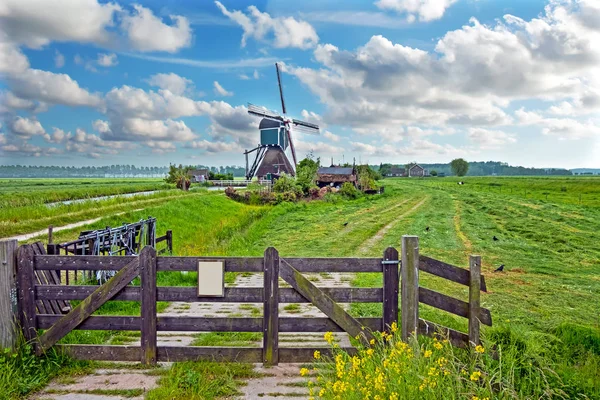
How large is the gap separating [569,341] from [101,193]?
181 ft

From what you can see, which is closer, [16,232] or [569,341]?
[569,341]

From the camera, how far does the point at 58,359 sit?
5.72 m

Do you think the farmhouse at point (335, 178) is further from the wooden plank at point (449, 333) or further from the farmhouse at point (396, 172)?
the farmhouse at point (396, 172)

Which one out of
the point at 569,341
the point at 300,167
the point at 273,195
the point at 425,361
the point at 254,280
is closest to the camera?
the point at 425,361

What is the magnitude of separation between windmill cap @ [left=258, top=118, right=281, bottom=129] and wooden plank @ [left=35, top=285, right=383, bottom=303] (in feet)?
236

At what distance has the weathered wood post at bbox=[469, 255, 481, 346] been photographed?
5.47 m

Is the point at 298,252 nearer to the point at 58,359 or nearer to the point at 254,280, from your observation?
the point at 254,280

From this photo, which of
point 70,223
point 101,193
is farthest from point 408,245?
point 101,193

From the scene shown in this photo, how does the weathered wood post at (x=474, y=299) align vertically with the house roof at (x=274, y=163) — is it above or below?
below

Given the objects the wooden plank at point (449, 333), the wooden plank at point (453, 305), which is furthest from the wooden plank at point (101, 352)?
the wooden plank at point (453, 305)

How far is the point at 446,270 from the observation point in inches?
221

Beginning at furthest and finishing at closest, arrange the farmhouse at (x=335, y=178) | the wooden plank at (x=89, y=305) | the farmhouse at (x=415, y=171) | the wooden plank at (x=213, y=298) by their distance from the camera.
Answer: the farmhouse at (x=415, y=171) → the farmhouse at (x=335, y=178) → the wooden plank at (x=213, y=298) → the wooden plank at (x=89, y=305)

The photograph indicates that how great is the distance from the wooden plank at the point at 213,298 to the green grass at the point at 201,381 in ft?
2.82

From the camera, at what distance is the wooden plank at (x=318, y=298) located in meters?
5.65
